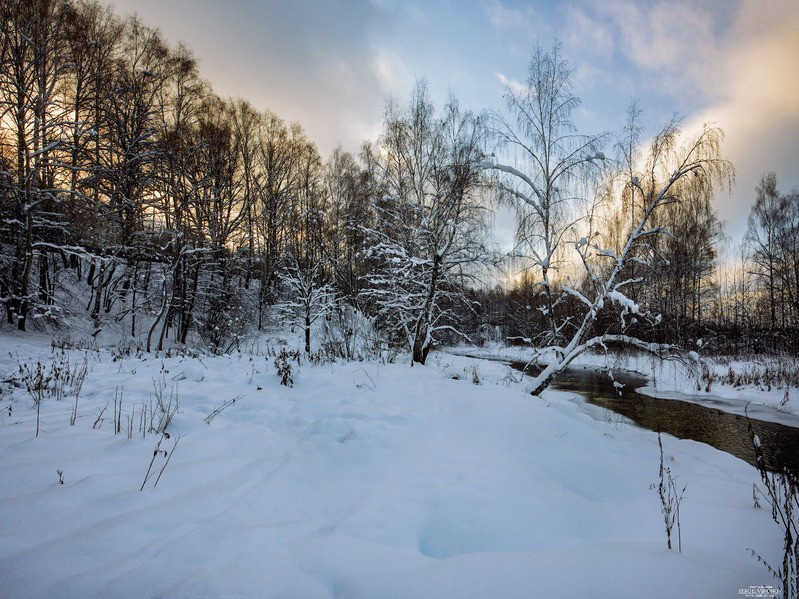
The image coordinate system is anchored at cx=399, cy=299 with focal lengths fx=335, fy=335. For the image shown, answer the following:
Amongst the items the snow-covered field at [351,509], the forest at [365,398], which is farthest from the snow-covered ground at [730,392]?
the snow-covered field at [351,509]

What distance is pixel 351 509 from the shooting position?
225 centimetres

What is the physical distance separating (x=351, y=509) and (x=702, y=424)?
30.2 ft

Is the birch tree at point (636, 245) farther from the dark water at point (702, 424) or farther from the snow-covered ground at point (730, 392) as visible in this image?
the dark water at point (702, 424)

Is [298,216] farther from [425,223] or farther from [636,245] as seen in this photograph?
[636,245]

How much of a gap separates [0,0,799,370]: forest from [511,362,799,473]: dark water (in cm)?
196

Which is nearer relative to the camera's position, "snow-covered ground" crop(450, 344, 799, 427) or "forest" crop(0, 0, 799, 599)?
"forest" crop(0, 0, 799, 599)

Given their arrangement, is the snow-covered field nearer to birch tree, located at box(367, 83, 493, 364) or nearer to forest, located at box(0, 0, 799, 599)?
forest, located at box(0, 0, 799, 599)

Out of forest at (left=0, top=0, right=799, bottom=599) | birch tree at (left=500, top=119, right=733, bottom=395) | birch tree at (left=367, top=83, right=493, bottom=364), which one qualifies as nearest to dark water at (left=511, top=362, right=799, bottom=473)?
forest at (left=0, top=0, right=799, bottom=599)

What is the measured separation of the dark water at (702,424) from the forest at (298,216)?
6.44ft

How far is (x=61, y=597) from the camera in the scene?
1.28 m

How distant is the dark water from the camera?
5.88m

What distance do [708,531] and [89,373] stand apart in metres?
7.99

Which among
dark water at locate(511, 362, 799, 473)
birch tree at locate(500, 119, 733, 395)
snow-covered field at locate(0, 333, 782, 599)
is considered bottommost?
dark water at locate(511, 362, 799, 473)

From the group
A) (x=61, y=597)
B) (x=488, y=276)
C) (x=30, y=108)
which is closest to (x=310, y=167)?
(x=30, y=108)
